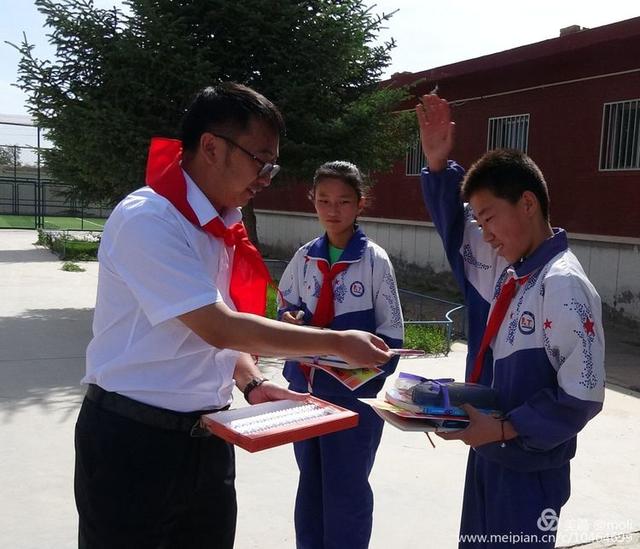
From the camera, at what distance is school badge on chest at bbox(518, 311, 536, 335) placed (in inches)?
71.8

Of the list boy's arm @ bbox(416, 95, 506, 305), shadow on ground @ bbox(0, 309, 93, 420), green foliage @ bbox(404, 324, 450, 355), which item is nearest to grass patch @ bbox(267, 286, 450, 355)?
green foliage @ bbox(404, 324, 450, 355)

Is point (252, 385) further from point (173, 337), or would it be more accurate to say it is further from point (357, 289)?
point (357, 289)

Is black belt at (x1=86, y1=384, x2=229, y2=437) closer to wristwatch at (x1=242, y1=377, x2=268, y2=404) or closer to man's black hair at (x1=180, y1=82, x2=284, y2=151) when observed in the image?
wristwatch at (x1=242, y1=377, x2=268, y2=404)

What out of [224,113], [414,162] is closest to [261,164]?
[224,113]

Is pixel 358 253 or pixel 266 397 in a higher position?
pixel 358 253

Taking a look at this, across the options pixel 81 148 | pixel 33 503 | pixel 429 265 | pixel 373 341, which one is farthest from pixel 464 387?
pixel 429 265

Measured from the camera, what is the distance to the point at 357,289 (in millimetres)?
2789

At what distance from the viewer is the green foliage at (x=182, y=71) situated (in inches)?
303

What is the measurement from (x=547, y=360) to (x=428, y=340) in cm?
551

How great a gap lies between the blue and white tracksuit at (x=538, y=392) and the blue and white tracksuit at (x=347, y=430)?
2.06 feet

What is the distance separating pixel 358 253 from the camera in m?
2.85

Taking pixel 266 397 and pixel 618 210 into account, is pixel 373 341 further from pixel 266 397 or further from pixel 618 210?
pixel 618 210

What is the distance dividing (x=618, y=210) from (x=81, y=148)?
24.0ft

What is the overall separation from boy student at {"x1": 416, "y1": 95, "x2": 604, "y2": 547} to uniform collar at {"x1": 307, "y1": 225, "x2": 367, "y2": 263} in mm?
780
